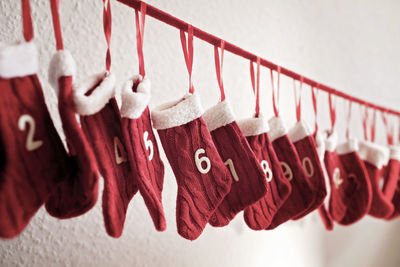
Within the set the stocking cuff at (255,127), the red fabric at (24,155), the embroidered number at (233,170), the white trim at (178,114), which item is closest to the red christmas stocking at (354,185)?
the stocking cuff at (255,127)

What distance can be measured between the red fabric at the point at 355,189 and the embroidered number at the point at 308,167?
0.28 m

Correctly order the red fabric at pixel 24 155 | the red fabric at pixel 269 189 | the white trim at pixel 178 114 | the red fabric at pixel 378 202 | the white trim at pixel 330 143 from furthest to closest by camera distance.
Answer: the red fabric at pixel 378 202
the white trim at pixel 330 143
the red fabric at pixel 269 189
the white trim at pixel 178 114
the red fabric at pixel 24 155

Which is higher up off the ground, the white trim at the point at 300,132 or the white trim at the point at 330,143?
the white trim at the point at 300,132

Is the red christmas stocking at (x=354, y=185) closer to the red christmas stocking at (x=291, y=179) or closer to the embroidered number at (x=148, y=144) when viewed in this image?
the red christmas stocking at (x=291, y=179)

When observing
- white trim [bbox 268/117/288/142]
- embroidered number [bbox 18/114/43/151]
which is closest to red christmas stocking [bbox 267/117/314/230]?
white trim [bbox 268/117/288/142]

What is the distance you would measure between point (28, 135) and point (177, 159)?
305 mm

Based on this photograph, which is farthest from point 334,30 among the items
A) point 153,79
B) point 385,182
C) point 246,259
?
point 246,259

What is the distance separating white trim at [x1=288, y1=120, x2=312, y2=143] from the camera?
1.00 m

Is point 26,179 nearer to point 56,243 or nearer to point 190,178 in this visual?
point 190,178

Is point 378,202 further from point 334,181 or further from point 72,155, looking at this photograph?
point 72,155

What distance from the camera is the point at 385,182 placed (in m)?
1.35

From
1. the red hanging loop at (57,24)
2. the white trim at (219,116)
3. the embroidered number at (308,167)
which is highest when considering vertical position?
the red hanging loop at (57,24)

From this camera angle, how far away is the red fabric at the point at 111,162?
21.3 inches

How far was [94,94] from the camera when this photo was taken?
53 centimetres
